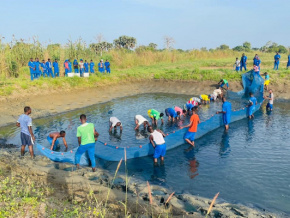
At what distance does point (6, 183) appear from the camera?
677 centimetres

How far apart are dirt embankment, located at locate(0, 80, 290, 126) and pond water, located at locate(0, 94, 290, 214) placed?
1838mm

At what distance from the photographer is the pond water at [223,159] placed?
25.9 feet

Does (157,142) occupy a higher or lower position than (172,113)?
lower

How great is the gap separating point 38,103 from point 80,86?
206 inches

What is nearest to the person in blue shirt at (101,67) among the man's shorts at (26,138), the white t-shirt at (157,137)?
the man's shorts at (26,138)

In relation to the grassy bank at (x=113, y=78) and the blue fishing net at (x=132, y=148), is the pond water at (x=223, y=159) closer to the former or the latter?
the blue fishing net at (x=132, y=148)

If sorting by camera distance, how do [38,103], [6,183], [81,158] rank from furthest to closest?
[38,103], [81,158], [6,183]

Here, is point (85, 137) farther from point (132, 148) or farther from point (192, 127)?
point (192, 127)

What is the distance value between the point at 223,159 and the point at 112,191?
199 inches

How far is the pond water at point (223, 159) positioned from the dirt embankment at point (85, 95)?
184 cm

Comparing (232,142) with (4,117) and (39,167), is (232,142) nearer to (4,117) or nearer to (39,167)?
(39,167)

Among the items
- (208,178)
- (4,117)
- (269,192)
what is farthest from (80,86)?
(269,192)

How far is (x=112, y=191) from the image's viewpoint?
7.00 meters

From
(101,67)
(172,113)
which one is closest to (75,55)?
(101,67)
